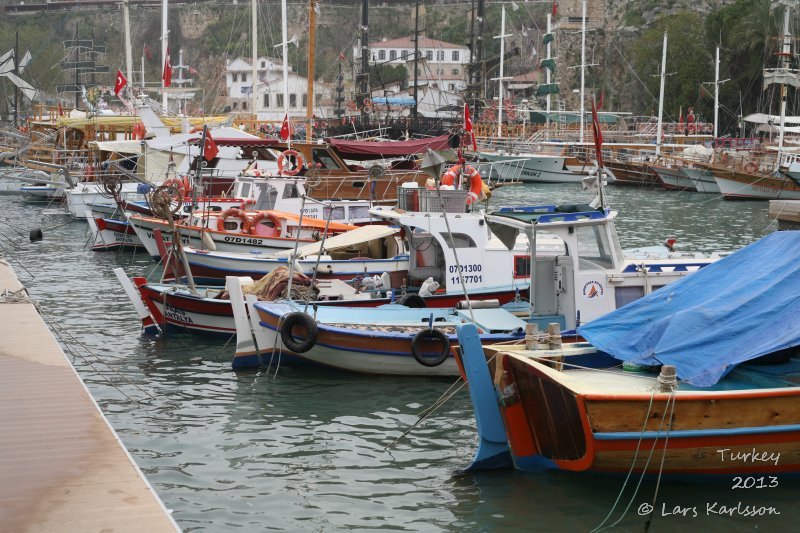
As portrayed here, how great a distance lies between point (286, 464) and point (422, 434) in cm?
214

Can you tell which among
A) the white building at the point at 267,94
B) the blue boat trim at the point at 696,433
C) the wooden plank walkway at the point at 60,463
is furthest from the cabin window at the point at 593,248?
the white building at the point at 267,94

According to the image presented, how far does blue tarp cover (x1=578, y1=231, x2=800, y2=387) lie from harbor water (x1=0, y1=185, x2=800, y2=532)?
1.42 m

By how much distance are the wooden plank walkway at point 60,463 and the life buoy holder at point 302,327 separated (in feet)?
13.4

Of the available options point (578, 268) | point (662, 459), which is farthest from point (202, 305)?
point (662, 459)

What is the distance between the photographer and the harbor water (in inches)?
459

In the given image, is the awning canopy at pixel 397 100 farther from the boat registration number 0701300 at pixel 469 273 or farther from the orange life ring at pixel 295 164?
the boat registration number 0701300 at pixel 469 273

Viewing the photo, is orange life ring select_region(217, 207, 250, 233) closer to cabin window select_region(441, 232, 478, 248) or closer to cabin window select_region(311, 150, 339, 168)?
cabin window select_region(441, 232, 478, 248)

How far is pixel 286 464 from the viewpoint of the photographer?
13609 mm

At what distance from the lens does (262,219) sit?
96.8 ft

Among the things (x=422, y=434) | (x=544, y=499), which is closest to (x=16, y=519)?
(x=544, y=499)

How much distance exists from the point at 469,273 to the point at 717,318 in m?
8.72

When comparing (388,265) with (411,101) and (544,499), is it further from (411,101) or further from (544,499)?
(411,101)

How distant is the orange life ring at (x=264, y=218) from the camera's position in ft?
96.1

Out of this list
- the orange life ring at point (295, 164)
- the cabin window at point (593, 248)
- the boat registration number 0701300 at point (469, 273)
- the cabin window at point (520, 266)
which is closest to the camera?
the cabin window at point (593, 248)
